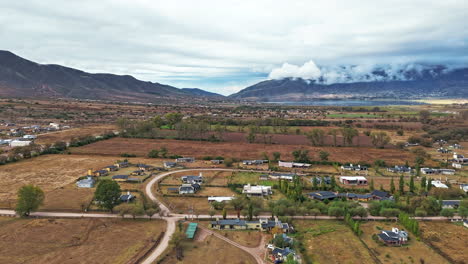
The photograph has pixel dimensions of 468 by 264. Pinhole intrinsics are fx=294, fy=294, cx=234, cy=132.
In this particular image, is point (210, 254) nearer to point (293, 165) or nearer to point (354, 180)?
point (354, 180)

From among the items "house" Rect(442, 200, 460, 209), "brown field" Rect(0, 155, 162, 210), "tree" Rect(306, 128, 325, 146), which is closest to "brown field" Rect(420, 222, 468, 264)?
"house" Rect(442, 200, 460, 209)

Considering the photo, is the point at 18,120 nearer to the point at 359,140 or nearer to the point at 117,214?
the point at 117,214

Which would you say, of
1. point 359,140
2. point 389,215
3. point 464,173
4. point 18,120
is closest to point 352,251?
point 389,215

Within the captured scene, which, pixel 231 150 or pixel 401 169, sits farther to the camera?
pixel 231 150

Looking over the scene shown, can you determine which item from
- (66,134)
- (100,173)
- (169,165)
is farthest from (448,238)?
(66,134)

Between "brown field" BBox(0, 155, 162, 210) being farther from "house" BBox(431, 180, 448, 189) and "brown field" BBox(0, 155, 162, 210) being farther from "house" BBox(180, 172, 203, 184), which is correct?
"house" BBox(431, 180, 448, 189)

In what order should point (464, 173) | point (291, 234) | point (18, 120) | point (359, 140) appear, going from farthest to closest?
point (18, 120), point (359, 140), point (464, 173), point (291, 234)
